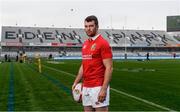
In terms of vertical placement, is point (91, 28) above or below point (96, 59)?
above

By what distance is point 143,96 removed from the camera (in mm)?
13055

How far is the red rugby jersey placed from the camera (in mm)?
5312

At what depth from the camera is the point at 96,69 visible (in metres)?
5.37

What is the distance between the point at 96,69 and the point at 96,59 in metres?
0.13

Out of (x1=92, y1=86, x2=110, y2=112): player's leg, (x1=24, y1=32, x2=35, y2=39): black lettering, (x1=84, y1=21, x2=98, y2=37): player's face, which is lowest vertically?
(x1=92, y1=86, x2=110, y2=112): player's leg

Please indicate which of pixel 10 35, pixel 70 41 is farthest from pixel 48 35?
pixel 10 35

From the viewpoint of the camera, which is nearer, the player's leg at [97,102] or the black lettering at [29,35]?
the player's leg at [97,102]

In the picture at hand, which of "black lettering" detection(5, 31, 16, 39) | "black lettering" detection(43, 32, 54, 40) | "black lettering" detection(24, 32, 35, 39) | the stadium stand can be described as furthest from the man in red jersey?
"black lettering" detection(43, 32, 54, 40)

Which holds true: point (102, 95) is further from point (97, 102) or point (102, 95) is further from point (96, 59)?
point (96, 59)

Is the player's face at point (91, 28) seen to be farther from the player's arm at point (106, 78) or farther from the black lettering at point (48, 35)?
the black lettering at point (48, 35)

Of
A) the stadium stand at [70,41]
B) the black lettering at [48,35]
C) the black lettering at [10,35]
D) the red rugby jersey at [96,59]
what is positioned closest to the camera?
the red rugby jersey at [96,59]

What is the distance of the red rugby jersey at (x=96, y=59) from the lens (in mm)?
5312

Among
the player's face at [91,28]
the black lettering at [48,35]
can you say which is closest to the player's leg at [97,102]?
the player's face at [91,28]

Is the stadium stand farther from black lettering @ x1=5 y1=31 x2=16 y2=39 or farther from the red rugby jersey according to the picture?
the red rugby jersey
